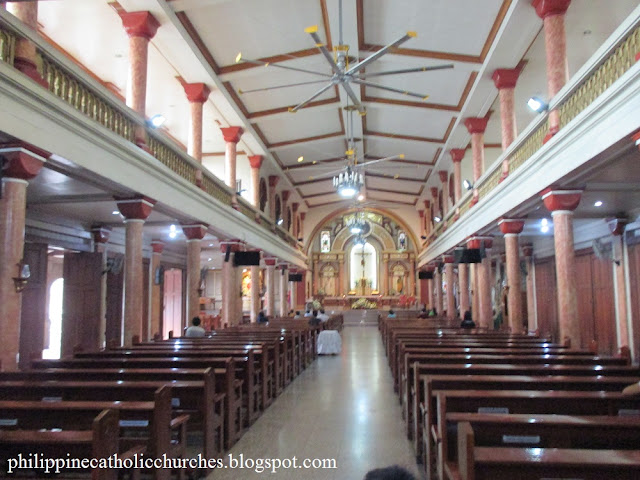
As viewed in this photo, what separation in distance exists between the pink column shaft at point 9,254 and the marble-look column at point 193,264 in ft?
19.7

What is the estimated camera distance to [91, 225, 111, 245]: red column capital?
13094mm

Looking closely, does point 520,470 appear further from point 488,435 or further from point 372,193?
point 372,193

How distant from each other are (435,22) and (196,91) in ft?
19.0

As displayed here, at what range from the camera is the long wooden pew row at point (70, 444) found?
2801 mm

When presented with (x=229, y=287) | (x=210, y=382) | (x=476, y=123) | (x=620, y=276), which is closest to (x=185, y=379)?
(x=210, y=382)

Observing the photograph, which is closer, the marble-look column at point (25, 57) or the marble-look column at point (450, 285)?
the marble-look column at point (25, 57)

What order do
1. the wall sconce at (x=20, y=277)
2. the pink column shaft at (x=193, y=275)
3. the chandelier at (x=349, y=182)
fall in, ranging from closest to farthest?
the wall sconce at (x=20, y=277) < the pink column shaft at (x=193, y=275) < the chandelier at (x=349, y=182)

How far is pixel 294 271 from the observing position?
29.5m

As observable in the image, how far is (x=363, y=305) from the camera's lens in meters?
30.5

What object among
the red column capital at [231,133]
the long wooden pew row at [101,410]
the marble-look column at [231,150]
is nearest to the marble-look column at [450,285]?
the marble-look column at [231,150]

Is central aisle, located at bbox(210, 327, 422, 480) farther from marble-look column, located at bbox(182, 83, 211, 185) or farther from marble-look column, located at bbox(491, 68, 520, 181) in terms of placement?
marble-look column, located at bbox(182, 83, 211, 185)

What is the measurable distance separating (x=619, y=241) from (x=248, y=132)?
10.7 metres

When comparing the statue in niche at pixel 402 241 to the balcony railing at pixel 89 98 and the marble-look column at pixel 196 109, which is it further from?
the balcony railing at pixel 89 98

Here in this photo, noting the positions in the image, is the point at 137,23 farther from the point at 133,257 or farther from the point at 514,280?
the point at 514,280
